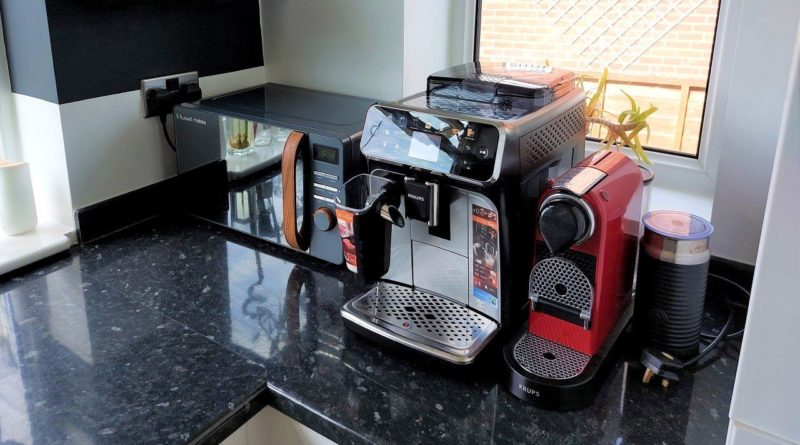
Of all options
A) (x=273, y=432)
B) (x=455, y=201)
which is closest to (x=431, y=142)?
(x=455, y=201)

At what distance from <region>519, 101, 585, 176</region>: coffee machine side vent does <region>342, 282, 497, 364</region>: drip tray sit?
240 millimetres

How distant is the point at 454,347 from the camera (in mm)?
971

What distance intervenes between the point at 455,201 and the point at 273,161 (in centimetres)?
46

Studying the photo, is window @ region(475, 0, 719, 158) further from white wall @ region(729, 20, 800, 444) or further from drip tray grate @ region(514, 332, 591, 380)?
white wall @ region(729, 20, 800, 444)

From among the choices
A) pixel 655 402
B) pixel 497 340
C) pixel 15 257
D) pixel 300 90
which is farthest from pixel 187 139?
pixel 655 402

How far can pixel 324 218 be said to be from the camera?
1.24 metres

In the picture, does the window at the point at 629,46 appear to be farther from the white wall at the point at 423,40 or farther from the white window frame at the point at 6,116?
the white window frame at the point at 6,116

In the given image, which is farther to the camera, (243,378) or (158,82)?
(158,82)

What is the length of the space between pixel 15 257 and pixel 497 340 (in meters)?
0.88

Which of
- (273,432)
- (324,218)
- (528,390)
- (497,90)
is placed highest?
(497,90)

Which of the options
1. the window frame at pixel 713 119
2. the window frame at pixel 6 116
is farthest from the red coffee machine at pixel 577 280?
the window frame at pixel 6 116

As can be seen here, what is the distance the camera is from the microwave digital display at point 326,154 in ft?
3.97

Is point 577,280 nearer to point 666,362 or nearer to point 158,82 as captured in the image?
point 666,362

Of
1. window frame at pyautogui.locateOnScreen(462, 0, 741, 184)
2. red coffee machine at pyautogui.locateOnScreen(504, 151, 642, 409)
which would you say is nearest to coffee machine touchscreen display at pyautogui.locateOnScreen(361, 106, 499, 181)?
red coffee machine at pyautogui.locateOnScreen(504, 151, 642, 409)
